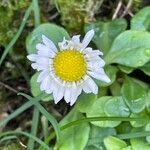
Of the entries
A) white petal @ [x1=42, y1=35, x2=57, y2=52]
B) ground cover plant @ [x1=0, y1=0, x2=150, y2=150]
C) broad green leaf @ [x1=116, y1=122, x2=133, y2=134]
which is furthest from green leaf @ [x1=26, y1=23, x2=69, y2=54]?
broad green leaf @ [x1=116, y1=122, x2=133, y2=134]

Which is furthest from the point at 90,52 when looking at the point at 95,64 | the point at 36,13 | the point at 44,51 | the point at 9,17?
the point at 9,17

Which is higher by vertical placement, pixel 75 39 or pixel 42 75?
pixel 75 39

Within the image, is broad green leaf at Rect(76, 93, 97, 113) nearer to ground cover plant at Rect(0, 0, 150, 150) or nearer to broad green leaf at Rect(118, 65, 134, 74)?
ground cover plant at Rect(0, 0, 150, 150)

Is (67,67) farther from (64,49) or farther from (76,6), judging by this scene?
(76,6)

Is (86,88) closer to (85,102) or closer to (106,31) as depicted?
(85,102)

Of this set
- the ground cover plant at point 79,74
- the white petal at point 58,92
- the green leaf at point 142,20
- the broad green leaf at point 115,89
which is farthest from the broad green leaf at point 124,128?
the green leaf at point 142,20

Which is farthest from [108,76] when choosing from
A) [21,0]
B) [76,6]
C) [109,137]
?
[21,0]

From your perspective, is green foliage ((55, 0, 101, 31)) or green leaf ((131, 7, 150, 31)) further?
green foliage ((55, 0, 101, 31))
